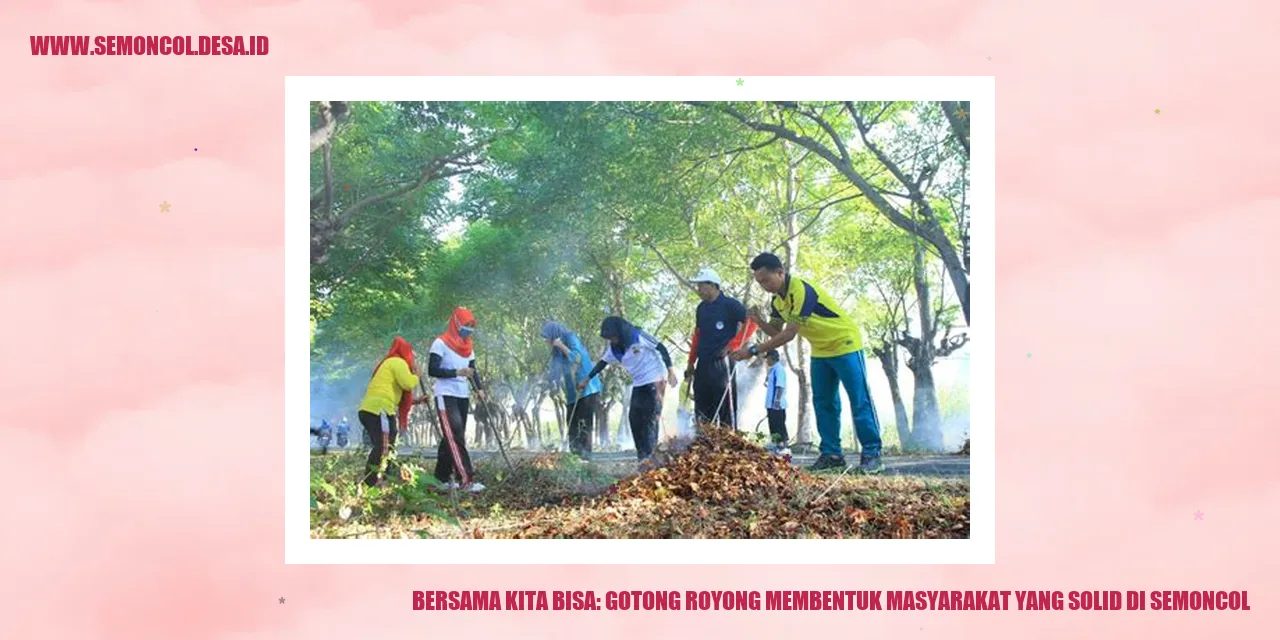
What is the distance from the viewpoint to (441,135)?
682 cm

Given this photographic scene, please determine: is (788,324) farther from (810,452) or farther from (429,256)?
(429,256)

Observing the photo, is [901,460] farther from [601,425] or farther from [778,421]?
[601,425]

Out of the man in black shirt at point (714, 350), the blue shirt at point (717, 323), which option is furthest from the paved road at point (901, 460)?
the blue shirt at point (717, 323)

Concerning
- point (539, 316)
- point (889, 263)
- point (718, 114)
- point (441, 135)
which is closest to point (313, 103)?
point (441, 135)

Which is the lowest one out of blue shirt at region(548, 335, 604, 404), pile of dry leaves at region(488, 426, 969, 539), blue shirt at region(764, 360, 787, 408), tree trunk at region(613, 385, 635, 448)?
pile of dry leaves at region(488, 426, 969, 539)

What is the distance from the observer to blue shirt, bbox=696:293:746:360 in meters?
6.93

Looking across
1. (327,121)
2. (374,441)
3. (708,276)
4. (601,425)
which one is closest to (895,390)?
(708,276)

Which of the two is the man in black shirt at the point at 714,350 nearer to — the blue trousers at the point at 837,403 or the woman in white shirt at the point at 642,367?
the woman in white shirt at the point at 642,367

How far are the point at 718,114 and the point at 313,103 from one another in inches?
96.3

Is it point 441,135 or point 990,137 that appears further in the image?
point 441,135

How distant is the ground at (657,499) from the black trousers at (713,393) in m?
0.10

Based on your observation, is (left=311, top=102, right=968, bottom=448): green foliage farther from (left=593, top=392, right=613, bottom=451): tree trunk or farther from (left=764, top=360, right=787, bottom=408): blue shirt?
(left=764, top=360, right=787, bottom=408): blue shirt

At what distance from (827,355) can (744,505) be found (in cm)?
109

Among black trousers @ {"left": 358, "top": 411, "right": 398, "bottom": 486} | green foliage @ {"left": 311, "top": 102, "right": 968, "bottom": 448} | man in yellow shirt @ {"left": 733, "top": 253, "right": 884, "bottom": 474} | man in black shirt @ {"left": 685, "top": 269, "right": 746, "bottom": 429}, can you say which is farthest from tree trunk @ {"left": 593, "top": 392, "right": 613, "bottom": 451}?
black trousers @ {"left": 358, "top": 411, "right": 398, "bottom": 486}
